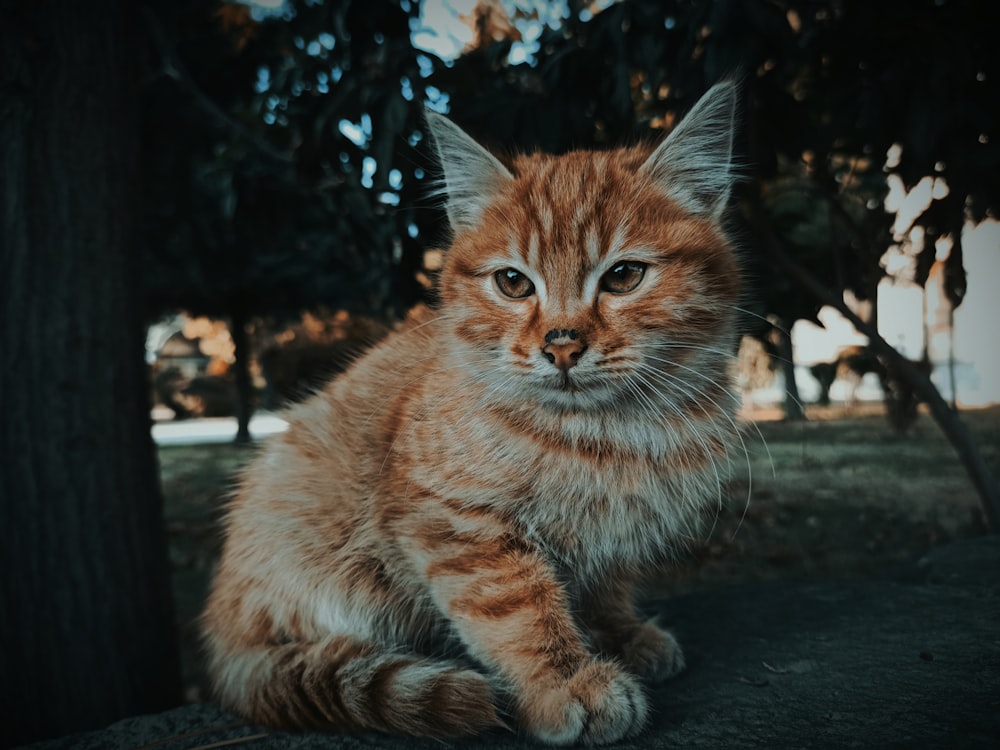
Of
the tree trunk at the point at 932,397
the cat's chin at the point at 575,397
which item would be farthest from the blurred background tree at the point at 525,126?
the cat's chin at the point at 575,397

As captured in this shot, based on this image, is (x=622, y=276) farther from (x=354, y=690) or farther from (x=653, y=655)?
(x=354, y=690)

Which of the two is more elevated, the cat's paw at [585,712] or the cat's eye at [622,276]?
the cat's eye at [622,276]

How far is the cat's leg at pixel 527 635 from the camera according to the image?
4.41 ft

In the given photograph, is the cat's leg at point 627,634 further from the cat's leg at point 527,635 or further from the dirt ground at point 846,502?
the dirt ground at point 846,502

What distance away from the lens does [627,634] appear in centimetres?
181

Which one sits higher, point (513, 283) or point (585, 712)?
point (513, 283)

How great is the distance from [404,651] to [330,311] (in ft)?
19.9

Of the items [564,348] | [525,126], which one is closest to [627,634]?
[564,348]

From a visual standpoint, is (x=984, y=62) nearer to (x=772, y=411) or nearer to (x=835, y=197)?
(x=835, y=197)

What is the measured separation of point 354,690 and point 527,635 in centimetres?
36

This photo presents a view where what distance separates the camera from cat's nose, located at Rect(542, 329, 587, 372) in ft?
4.62

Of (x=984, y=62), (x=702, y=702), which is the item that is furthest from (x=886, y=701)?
(x=984, y=62)

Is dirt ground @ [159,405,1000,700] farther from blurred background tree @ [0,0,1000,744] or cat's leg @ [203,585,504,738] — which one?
cat's leg @ [203,585,504,738]

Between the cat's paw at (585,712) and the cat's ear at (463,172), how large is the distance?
3.70 ft
